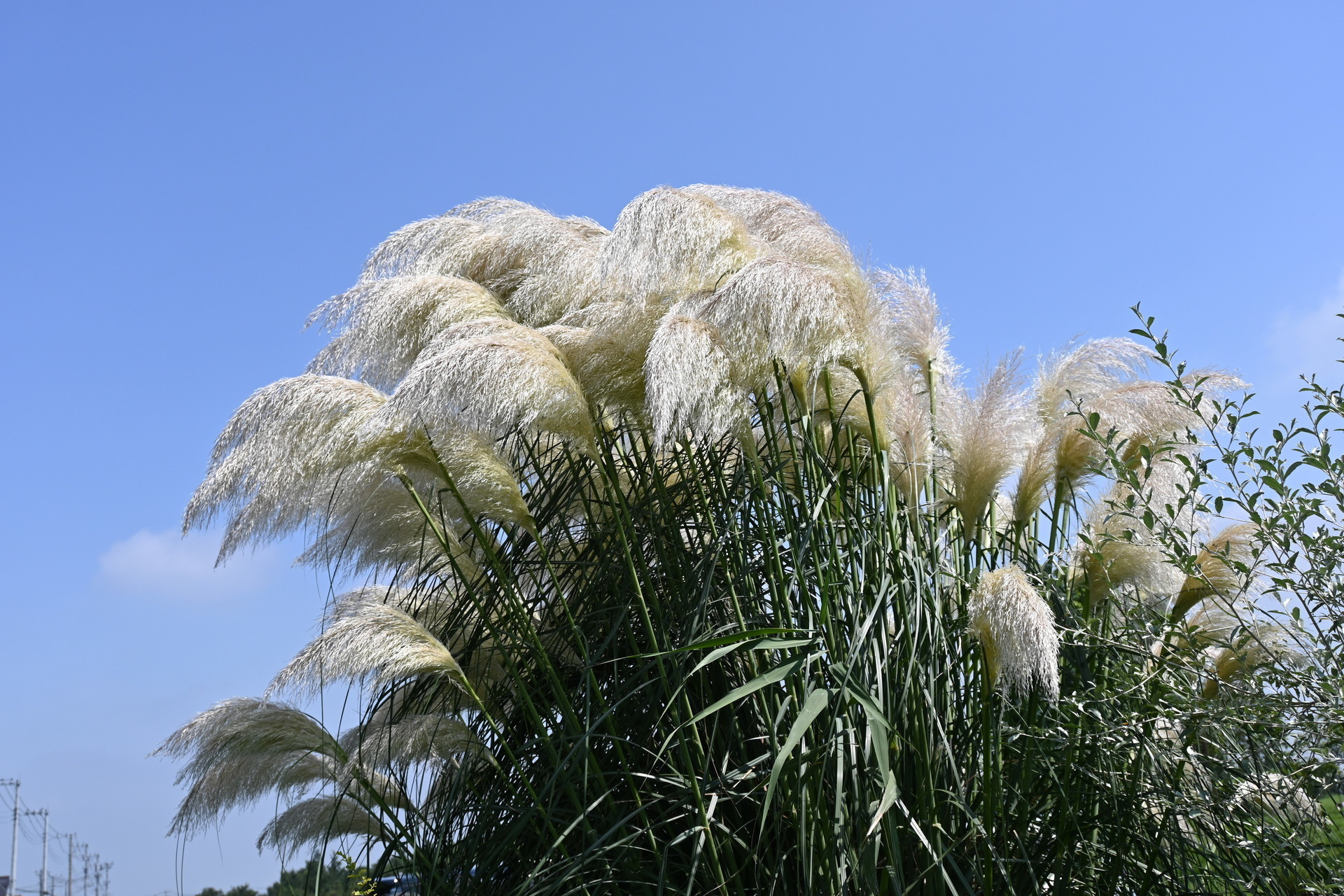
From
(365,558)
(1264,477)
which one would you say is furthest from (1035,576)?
(365,558)

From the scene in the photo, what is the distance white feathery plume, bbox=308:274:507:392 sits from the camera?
10.1ft

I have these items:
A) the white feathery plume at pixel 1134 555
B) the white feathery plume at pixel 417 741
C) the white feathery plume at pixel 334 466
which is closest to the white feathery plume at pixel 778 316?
the white feathery plume at pixel 334 466

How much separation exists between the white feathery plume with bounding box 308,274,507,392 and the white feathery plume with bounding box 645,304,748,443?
0.60 metres

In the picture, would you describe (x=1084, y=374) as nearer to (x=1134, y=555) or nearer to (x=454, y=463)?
(x=1134, y=555)

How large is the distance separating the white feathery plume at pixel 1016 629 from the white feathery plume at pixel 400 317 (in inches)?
59.5

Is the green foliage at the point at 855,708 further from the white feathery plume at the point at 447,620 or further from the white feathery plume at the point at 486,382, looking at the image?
the white feathery plume at the point at 486,382

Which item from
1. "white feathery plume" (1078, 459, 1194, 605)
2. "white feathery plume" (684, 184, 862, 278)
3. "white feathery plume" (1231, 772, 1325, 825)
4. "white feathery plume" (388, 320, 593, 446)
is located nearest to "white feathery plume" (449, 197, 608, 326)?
"white feathery plume" (684, 184, 862, 278)

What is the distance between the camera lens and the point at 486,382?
8.48ft

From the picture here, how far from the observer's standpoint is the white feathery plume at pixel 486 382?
2590 millimetres

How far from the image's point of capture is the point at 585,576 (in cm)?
336

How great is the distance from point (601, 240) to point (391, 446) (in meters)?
1.10

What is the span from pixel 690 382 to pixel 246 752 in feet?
5.45

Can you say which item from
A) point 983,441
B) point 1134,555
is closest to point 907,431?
point 983,441

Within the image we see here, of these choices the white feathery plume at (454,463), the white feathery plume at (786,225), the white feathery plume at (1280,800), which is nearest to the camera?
the white feathery plume at (1280,800)
